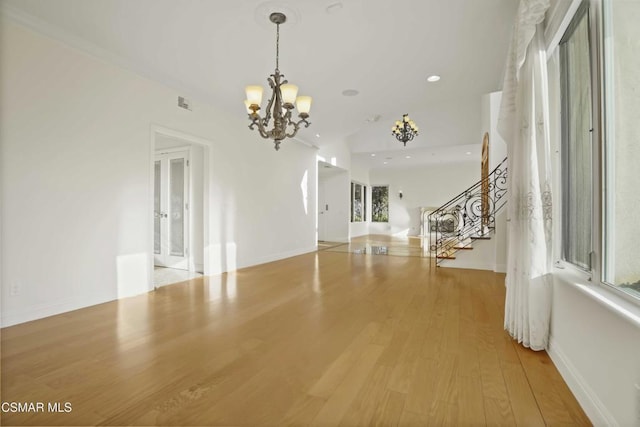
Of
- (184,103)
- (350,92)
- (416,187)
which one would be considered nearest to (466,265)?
(350,92)

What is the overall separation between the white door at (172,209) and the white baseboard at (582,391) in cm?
529

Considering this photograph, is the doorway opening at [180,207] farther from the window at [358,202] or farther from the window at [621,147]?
the window at [358,202]

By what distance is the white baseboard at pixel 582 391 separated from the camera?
136cm

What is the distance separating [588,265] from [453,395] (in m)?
1.13

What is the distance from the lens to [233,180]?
547 centimetres

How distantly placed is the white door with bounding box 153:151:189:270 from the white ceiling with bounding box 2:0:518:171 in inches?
58.1

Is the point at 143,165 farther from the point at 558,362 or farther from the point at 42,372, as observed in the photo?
the point at 558,362

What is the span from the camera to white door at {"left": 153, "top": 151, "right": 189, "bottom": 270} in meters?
5.41

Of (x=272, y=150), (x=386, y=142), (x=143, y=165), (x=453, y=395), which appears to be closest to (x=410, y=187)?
(x=386, y=142)

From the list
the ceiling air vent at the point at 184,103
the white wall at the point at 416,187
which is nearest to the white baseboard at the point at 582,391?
the ceiling air vent at the point at 184,103

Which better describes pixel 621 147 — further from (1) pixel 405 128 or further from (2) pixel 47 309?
(1) pixel 405 128

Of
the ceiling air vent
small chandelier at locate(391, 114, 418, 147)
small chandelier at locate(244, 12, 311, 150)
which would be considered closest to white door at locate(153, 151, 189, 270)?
the ceiling air vent

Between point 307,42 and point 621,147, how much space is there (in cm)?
311

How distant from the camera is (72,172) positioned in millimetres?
3170
